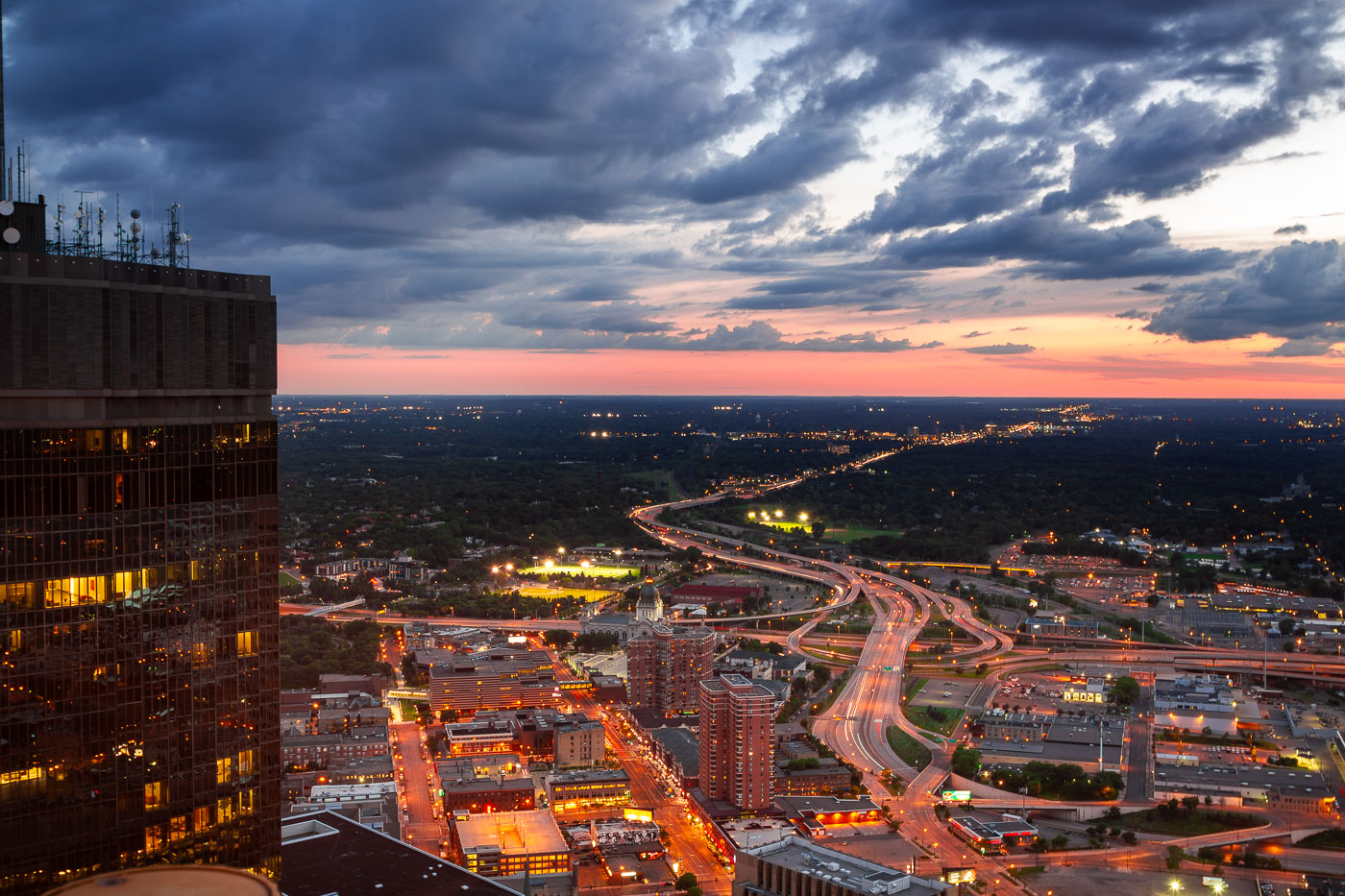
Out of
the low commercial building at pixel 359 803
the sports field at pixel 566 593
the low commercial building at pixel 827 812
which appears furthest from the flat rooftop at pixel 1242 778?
the sports field at pixel 566 593

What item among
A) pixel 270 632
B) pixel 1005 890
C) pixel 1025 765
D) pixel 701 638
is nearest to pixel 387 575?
pixel 701 638

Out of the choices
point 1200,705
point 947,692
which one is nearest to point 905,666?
point 947,692

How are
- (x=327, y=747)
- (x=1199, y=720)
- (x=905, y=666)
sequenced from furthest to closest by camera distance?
(x=905, y=666) < (x=1199, y=720) < (x=327, y=747)

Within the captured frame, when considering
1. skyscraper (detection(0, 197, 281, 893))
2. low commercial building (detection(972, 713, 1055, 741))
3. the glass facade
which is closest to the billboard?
low commercial building (detection(972, 713, 1055, 741))

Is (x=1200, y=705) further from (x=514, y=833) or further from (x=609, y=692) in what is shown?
(x=514, y=833)

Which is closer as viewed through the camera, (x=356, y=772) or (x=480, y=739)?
(x=356, y=772)

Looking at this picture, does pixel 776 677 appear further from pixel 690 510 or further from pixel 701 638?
pixel 690 510

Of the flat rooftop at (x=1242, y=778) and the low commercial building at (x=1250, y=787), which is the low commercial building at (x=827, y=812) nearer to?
the low commercial building at (x=1250, y=787)
